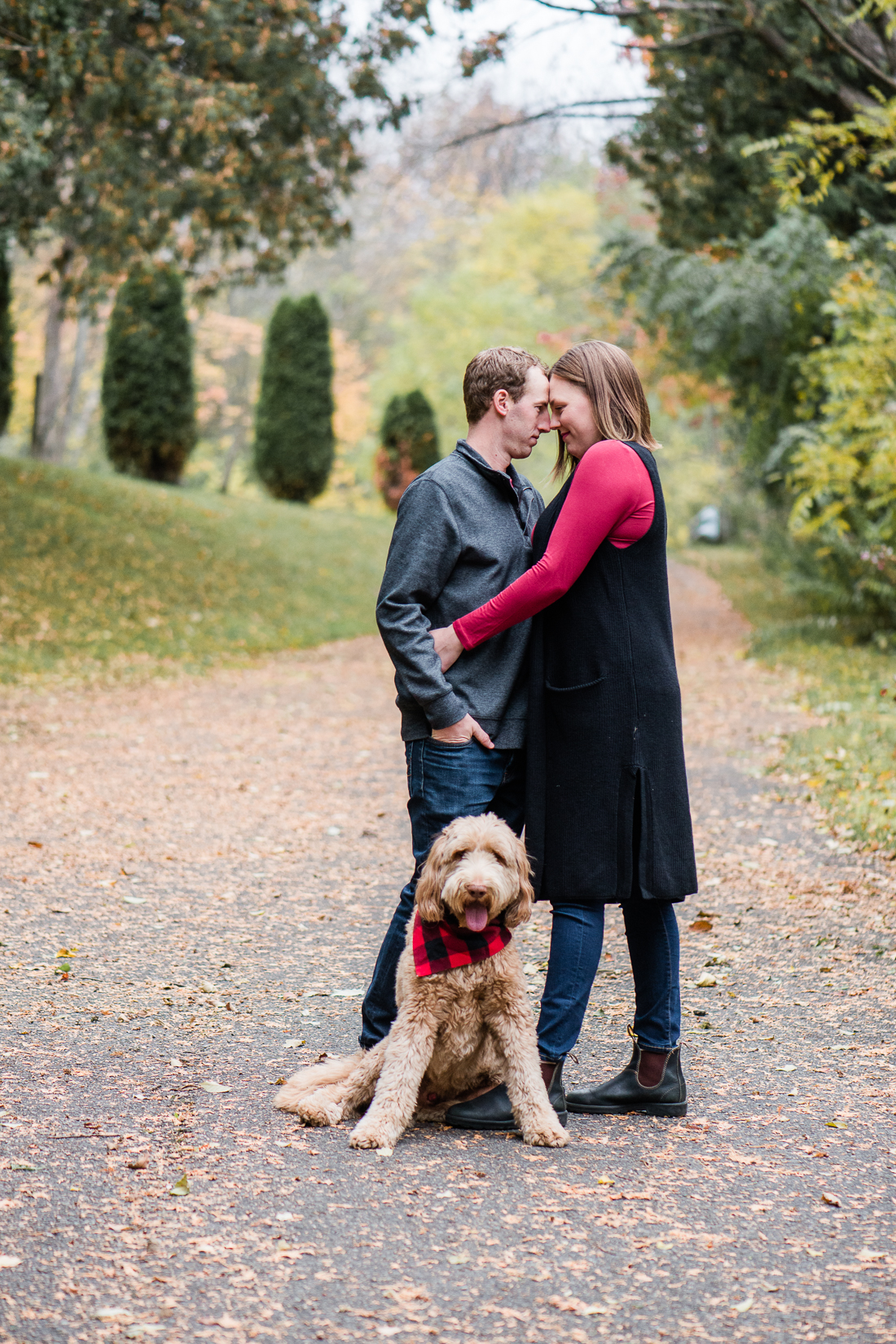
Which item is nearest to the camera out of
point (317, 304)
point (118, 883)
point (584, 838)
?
point (584, 838)

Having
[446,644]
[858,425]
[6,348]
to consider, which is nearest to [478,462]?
[446,644]

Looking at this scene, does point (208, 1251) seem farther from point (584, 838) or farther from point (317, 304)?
point (317, 304)

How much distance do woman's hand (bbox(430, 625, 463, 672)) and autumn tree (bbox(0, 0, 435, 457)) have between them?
9.20 meters

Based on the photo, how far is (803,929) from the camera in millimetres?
5336

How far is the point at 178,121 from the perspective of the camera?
1163 centimetres

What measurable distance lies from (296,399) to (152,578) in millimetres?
10005

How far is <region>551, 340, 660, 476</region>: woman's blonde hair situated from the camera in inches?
132

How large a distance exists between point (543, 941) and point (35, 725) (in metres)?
5.79

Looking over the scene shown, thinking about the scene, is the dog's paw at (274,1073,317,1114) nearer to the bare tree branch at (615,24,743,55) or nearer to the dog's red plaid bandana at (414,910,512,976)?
the dog's red plaid bandana at (414,910,512,976)

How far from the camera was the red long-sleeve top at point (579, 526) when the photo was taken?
326 centimetres

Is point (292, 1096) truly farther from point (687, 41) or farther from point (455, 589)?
point (687, 41)

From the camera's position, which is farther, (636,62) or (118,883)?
(636,62)

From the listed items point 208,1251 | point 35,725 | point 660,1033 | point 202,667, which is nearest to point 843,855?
point 660,1033

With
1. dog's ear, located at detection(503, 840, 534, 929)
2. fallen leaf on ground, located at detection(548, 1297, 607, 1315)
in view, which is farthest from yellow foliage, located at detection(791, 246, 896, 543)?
fallen leaf on ground, located at detection(548, 1297, 607, 1315)
